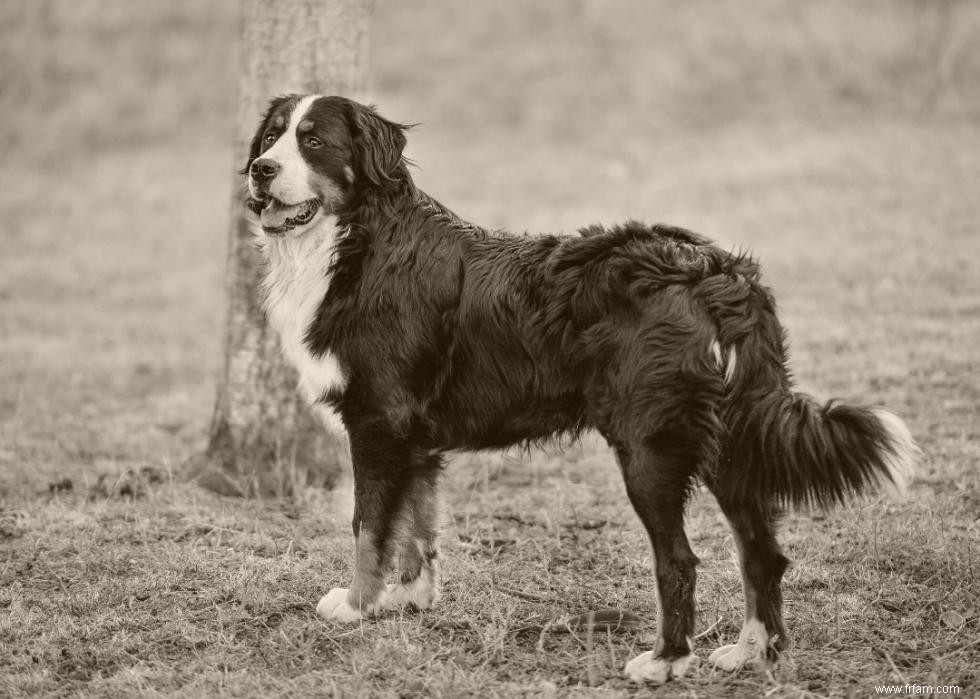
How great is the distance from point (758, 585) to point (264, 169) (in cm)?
257

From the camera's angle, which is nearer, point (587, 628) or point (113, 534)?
point (587, 628)

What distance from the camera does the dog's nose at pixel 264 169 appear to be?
15.3 ft

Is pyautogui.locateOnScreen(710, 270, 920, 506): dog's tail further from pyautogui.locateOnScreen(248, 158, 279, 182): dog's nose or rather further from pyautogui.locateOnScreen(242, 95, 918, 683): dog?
pyautogui.locateOnScreen(248, 158, 279, 182): dog's nose

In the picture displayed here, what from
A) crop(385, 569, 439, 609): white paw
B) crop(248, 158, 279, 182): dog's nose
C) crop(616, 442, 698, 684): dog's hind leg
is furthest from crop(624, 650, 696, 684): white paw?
crop(248, 158, 279, 182): dog's nose

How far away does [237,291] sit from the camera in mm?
6250

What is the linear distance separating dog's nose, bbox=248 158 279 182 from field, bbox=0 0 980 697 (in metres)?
0.62

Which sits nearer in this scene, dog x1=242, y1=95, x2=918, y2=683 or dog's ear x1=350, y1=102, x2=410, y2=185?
dog x1=242, y1=95, x2=918, y2=683

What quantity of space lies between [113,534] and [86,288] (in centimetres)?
727

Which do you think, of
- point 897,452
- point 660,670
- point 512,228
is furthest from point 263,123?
point 512,228

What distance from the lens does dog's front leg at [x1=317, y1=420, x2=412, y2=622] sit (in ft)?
15.1

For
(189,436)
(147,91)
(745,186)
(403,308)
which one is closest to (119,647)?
(403,308)

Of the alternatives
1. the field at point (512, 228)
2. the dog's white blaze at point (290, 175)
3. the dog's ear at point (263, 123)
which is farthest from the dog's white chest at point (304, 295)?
the field at point (512, 228)

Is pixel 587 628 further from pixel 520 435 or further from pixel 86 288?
pixel 86 288

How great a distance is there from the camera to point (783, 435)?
3857 millimetres
